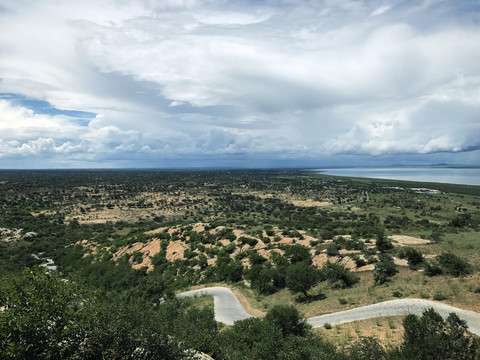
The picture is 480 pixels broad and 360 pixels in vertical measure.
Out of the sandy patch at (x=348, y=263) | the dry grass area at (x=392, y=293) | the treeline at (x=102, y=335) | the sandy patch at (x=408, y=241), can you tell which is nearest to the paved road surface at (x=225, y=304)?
the dry grass area at (x=392, y=293)

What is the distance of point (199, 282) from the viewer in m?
35.8

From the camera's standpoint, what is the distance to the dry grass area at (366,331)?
51.0 feet

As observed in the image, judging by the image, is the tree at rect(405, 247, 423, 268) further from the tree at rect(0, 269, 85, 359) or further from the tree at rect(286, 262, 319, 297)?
the tree at rect(0, 269, 85, 359)

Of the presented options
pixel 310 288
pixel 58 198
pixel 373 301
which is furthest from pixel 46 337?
pixel 58 198

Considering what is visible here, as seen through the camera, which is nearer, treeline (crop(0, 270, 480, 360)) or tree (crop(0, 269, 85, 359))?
tree (crop(0, 269, 85, 359))

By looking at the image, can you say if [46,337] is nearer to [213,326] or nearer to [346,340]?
[213,326]

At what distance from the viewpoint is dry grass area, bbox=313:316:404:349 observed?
611 inches

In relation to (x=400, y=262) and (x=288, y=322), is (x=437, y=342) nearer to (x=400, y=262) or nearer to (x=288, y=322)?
(x=288, y=322)

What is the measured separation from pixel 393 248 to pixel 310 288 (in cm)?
1204

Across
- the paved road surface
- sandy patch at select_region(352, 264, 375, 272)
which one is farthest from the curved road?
sandy patch at select_region(352, 264, 375, 272)

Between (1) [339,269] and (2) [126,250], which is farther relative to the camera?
(2) [126,250]

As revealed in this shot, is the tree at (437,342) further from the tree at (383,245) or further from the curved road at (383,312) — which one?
the tree at (383,245)

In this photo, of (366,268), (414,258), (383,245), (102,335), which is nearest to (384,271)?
(366,268)

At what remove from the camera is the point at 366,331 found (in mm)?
16859
